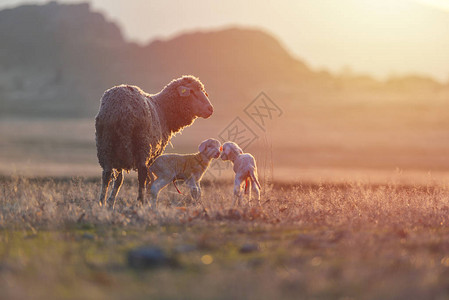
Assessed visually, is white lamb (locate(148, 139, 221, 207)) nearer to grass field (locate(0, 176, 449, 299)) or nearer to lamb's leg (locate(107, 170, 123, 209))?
lamb's leg (locate(107, 170, 123, 209))

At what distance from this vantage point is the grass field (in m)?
6.12

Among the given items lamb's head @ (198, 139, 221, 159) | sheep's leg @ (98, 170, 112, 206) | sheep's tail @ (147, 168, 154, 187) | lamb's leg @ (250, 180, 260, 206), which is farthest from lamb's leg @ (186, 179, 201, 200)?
Answer: sheep's leg @ (98, 170, 112, 206)

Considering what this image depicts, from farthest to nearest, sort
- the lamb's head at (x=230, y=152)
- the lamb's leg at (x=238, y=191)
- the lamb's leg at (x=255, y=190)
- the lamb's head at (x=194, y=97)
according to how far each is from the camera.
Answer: the lamb's head at (x=194, y=97) → the lamb's head at (x=230, y=152) → the lamb's leg at (x=255, y=190) → the lamb's leg at (x=238, y=191)

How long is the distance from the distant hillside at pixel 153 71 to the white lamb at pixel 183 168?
92.4 metres

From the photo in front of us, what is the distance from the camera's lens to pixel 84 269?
7023mm

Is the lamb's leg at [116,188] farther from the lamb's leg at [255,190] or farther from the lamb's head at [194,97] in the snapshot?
the lamb's leg at [255,190]

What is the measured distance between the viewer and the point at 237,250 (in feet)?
26.6


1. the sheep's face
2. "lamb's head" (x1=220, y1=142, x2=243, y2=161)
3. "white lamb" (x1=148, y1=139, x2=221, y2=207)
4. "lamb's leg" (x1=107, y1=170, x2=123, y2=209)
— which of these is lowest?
"lamb's leg" (x1=107, y1=170, x2=123, y2=209)

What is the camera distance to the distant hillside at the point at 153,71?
128 meters

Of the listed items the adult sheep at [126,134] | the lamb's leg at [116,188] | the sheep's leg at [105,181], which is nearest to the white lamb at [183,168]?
the adult sheep at [126,134]

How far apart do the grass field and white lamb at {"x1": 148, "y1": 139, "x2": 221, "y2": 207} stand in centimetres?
118

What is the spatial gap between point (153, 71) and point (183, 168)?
→ 14937cm

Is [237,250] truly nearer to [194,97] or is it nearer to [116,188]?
[116,188]

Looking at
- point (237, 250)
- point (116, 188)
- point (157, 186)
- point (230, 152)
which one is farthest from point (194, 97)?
point (237, 250)
